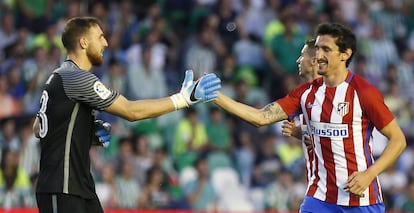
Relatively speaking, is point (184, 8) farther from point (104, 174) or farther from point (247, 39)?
point (104, 174)

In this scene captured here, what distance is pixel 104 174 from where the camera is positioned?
41.9 feet

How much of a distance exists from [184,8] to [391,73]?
3291 mm

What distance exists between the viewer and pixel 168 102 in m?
7.36

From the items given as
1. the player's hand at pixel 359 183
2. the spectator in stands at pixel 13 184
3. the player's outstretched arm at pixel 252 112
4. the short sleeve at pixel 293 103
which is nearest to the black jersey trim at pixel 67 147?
the player's outstretched arm at pixel 252 112

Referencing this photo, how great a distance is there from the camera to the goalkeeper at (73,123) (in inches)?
277

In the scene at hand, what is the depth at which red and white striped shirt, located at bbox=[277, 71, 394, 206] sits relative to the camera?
7590 mm

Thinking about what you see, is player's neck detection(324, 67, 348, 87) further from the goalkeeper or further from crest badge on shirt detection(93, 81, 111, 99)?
crest badge on shirt detection(93, 81, 111, 99)

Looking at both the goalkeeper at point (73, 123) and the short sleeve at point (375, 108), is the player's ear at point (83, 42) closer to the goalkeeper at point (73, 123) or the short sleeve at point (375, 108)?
the goalkeeper at point (73, 123)

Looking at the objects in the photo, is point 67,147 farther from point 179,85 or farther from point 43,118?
point 179,85

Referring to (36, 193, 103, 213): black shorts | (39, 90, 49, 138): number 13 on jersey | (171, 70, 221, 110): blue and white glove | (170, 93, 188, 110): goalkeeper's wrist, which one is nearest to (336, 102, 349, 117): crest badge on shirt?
(171, 70, 221, 110): blue and white glove

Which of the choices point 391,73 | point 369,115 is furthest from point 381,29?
A: point 369,115

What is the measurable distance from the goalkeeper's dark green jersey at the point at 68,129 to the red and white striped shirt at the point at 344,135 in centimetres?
163

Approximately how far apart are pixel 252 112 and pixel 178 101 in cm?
80

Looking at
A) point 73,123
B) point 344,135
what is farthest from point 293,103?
point 73,123
